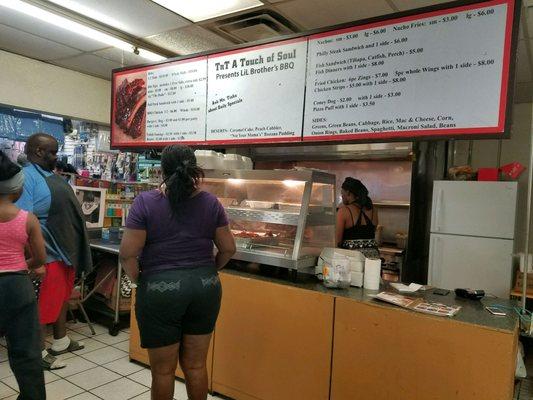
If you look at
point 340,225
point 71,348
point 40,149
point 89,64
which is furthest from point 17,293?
point 89,64

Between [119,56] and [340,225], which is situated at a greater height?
[119,56]

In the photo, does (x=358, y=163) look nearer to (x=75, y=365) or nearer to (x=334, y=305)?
(x=334, y=305)

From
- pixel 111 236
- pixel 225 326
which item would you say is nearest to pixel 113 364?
pixel 225 326

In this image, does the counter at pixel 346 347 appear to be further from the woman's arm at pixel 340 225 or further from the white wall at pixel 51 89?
the white wall at pixel 51 89

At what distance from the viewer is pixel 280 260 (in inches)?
109

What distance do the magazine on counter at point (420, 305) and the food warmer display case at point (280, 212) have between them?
602 millimetres

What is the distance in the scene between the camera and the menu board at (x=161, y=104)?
3342 mm

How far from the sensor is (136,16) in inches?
149

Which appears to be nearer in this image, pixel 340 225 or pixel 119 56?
pixel 340 225

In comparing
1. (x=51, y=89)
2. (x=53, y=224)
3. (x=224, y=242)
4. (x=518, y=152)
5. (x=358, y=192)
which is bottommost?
(x=53, y=224)

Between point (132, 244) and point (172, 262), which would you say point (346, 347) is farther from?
point (132, 244)

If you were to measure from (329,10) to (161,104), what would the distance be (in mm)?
1673

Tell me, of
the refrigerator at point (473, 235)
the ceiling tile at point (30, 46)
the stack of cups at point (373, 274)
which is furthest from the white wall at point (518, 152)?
the ceiling tile at point (30, 46)

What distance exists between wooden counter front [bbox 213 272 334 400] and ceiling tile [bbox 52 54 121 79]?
145 inches
